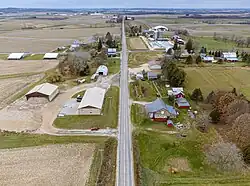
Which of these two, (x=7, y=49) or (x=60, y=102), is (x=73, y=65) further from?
(x=7, y=49)

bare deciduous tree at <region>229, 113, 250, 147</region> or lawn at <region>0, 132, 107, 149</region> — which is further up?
bare deciduous tree at <region>229, 113, 250, 147</region>

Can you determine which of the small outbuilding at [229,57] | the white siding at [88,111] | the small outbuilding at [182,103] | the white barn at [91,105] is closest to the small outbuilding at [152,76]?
the small outbuilding at [182,103]

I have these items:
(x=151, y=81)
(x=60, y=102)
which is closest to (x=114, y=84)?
(x=151, y=81)

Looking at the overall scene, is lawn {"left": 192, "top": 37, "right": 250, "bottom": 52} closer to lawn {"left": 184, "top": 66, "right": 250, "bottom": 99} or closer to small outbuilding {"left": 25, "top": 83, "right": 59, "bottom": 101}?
lawn {"left": 184, "top": 66, "right": 250, "bottom": 99}

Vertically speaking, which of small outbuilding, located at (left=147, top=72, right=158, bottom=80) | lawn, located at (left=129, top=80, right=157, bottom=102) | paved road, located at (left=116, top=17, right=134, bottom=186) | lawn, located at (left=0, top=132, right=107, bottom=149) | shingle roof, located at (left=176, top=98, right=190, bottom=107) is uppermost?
small outbuilding, located at (left=147, top=72, right=158, bottom=80)

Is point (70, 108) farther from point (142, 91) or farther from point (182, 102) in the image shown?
point (182, 102)

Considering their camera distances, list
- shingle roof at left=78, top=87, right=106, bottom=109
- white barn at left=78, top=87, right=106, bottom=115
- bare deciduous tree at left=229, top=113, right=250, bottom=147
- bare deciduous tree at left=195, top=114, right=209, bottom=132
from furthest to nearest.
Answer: shingle roof at left=78, top=87, right=106, bottom=109 < white barn at left=78, top=87, right=106, bottom=115 < bare deciduous tree at left=195, top=114, right=209, bottom=132 < bare deciduous tree at left=229, top=113, right=250, bottom=147

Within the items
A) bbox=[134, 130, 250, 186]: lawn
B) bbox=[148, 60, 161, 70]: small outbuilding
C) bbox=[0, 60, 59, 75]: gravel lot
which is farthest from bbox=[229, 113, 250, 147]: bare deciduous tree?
bbox=[0, 60, 59, 75]: gravel lot
